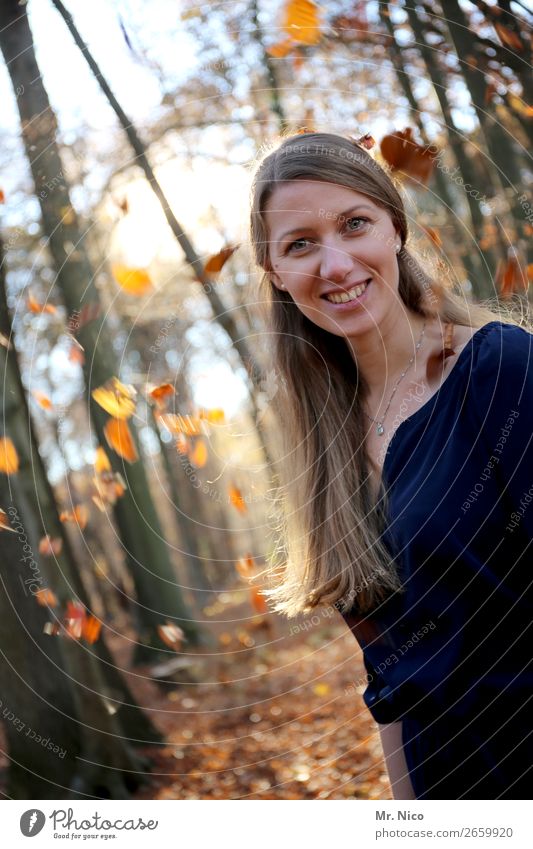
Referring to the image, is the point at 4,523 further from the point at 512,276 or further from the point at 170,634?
the point at 170,634

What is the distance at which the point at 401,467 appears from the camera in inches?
86.9

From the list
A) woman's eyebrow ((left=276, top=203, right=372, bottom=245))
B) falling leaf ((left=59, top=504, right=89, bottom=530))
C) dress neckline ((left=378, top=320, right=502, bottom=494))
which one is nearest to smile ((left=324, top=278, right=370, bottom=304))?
woman's eyebrow ((left=276, top=203, right=372, bottom=245))

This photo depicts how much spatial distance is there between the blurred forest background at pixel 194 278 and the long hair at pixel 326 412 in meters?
0.17

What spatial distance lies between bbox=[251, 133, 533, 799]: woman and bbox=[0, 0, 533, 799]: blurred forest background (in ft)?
1.11

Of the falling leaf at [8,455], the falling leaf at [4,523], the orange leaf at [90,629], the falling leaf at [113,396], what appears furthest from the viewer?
the falling leaf at [113,396]

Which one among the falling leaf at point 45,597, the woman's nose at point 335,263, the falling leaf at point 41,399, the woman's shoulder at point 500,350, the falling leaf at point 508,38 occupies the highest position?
the woman's nose at point 335,263

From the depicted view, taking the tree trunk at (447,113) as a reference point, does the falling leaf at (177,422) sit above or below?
below

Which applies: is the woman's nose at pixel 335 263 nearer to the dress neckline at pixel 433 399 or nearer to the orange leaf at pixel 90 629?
the dress neckline at pixel 433 399

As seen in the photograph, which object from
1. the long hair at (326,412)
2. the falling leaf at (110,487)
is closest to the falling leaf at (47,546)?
the long hair at (326,412)

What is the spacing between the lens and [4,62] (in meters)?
5.38

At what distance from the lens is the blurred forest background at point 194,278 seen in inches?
188
